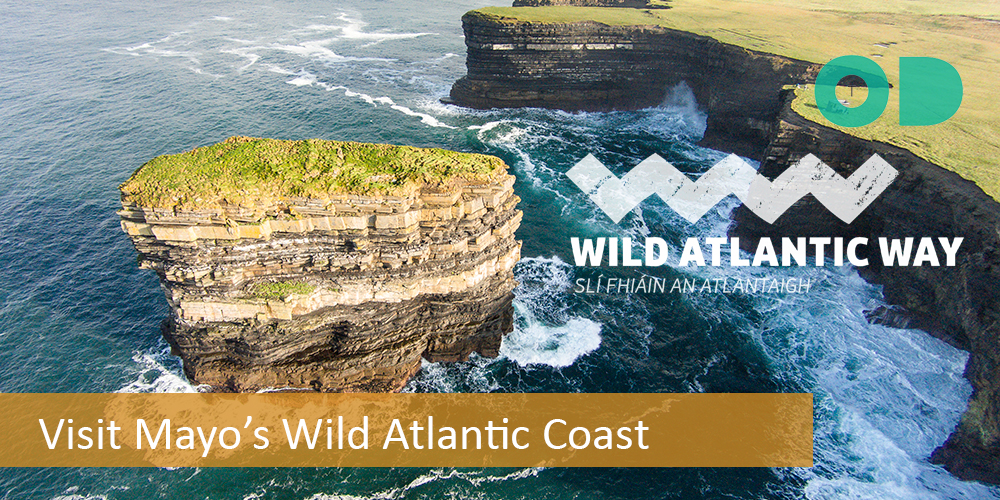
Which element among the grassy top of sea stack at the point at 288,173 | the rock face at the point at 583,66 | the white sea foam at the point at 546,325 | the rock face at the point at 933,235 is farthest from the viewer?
the rock face at the point at 583,66

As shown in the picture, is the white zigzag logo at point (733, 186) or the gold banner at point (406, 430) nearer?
the gold banner at point (406, 430)

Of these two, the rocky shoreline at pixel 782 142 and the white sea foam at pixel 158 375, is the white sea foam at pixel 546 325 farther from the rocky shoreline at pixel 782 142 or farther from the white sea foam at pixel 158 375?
the white sea foam at pixel 158 375

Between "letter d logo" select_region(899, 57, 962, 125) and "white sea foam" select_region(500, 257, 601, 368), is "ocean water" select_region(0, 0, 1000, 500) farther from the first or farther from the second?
"letter d logo" select_region(899, 57, 962, 125)

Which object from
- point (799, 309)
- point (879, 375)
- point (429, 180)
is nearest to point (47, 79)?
point (429, 180)

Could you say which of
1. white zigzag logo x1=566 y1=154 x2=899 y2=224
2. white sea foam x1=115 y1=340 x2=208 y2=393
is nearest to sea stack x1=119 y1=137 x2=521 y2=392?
white sea foam x1=115 y1=340 x2=208 y2=393

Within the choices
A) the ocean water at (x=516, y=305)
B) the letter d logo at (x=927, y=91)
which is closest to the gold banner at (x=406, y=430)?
the ocean water at (x=516, y=305)

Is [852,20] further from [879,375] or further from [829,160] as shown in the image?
[879,375]
